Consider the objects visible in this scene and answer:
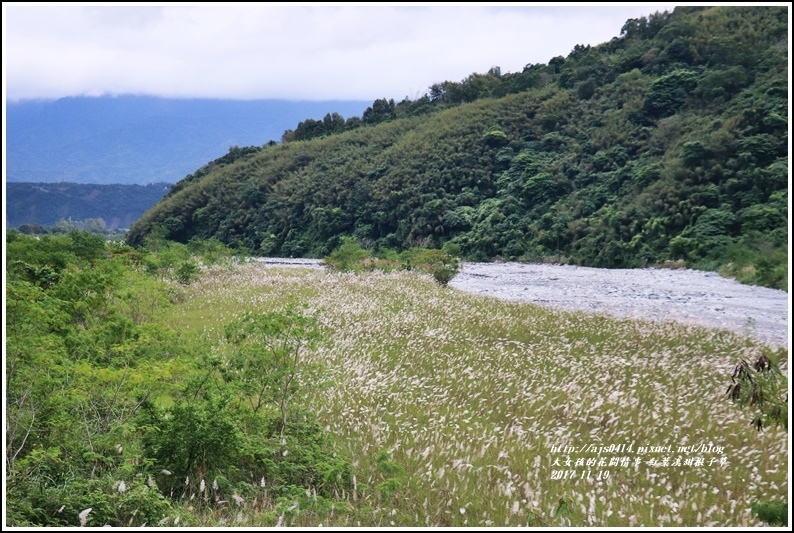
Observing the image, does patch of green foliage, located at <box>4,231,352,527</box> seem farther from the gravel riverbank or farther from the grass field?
the gravel riverbank

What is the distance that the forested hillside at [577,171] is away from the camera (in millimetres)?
37469

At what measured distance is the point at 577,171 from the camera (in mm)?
52938

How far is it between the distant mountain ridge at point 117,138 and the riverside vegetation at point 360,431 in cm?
262

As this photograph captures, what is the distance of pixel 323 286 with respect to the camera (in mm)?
15773

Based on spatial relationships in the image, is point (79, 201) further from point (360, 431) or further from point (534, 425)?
point (534, 425)

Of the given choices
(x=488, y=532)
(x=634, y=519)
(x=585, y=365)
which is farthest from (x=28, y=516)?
(x=585, y=365)

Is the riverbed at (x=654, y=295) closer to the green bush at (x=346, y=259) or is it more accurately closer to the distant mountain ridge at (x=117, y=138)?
the green bush at (x=346, y=259)

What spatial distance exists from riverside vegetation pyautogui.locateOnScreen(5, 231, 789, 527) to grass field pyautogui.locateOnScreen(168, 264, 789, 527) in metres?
0.03

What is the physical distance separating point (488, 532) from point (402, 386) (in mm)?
3973

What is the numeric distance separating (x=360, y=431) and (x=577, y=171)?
50.5 m

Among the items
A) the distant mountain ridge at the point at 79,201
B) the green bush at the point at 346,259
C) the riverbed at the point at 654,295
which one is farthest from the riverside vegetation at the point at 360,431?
the distant mountain ridge at the point at 79,201

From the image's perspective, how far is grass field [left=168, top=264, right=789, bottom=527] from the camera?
15.1ft

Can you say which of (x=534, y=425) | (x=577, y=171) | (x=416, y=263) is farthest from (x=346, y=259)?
(x=577, y=171)

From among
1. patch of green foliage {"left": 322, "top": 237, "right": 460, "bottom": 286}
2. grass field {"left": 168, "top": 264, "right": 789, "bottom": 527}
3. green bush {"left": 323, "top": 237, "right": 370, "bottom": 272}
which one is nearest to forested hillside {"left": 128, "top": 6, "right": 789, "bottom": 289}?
patch of green foliage {"left": 322, "top": 237, "right": 460, "bottom": 286}
